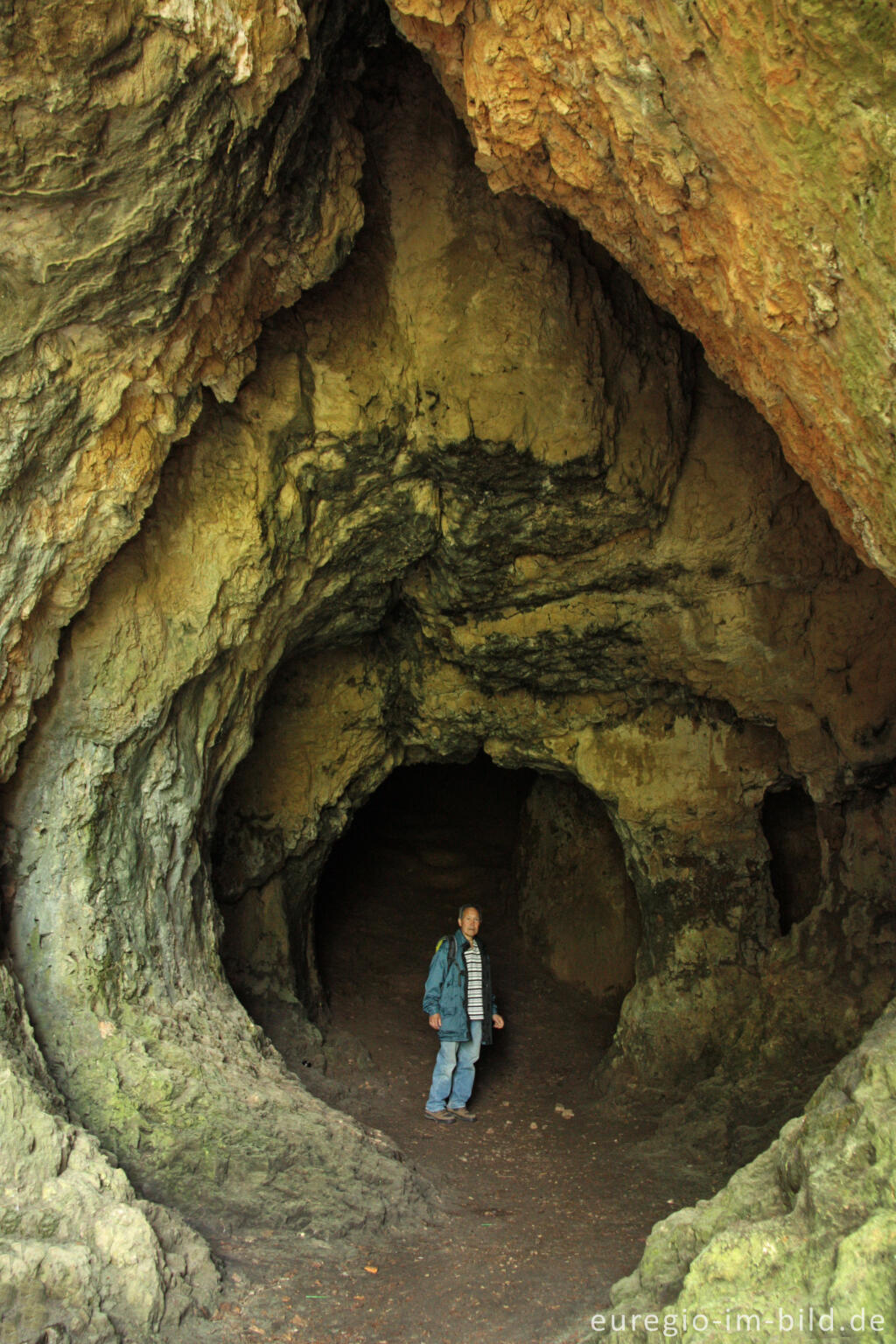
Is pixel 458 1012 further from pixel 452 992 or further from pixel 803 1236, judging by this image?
pixel 803 1236

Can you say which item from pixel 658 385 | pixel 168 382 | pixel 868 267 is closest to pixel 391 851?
pixel 658 385

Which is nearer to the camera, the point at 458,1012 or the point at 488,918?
the point at 458,1012

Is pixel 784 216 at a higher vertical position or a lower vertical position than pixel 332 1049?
higher

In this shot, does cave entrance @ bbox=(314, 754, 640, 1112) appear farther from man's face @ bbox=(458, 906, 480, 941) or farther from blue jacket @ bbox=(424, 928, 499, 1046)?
man's face @ bbox=(458, 906, 480, 941)

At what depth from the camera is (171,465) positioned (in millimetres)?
4898

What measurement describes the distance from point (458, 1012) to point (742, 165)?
521 cm

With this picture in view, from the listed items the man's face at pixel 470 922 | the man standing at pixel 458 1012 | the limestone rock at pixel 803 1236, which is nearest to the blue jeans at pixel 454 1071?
the man standing at pixel 458 1012

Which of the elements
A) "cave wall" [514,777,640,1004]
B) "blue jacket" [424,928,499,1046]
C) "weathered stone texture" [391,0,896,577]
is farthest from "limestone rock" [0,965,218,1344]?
"cave wall" [514,777,640,1004]

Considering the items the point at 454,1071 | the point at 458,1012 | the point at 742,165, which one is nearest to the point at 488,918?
the point at 454,1071

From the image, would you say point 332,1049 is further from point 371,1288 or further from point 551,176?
point 551,176

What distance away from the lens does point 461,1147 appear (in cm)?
609

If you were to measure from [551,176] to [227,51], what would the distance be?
127 cm

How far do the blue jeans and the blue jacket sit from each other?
0.22 ft

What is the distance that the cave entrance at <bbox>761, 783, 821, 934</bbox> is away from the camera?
7.35 metres
